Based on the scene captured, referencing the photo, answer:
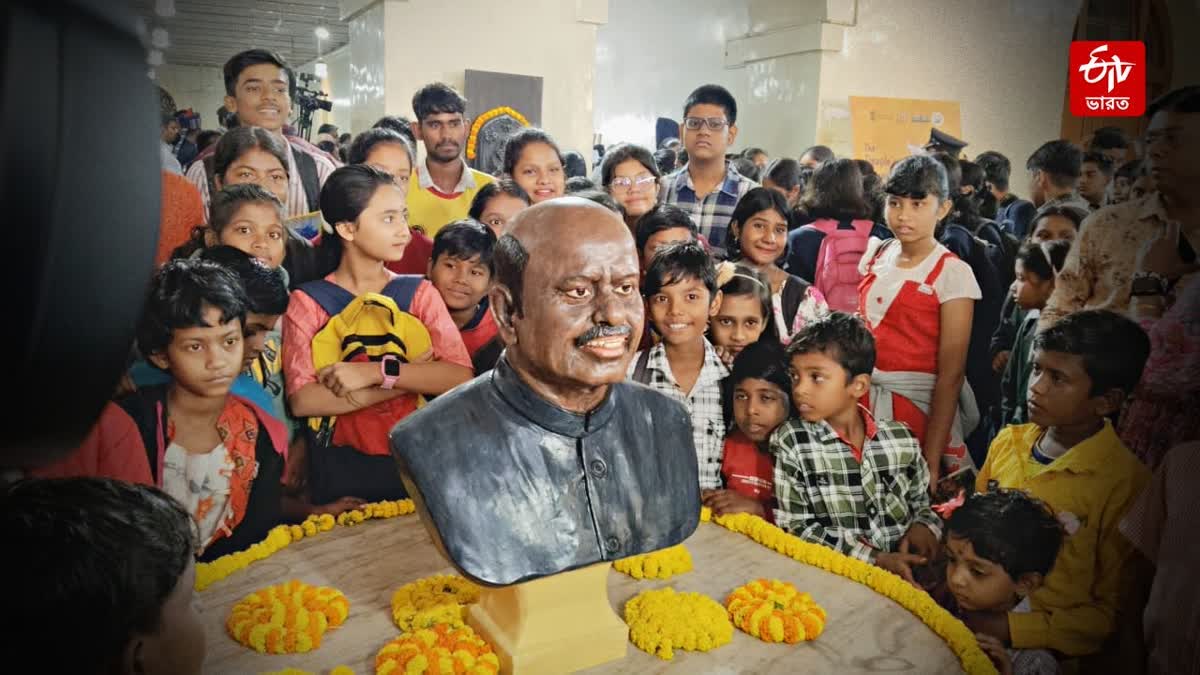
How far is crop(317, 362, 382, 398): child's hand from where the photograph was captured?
239 cm

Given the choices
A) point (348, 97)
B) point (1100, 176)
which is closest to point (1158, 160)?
point (1100, 176)

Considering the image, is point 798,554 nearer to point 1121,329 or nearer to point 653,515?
point 653,515

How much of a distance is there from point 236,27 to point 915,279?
2235mm

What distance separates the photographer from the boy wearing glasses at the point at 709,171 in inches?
129

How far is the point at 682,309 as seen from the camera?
238cm

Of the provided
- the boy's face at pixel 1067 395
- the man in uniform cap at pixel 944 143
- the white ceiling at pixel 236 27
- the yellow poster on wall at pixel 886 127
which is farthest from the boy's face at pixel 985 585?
the yellow poster on wall at pixel 886 127

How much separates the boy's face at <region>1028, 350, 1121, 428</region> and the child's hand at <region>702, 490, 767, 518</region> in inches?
34.6

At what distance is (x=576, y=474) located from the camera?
1.72 metres

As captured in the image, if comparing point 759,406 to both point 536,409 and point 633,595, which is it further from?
point 536,409

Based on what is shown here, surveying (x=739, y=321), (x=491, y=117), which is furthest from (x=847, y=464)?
(x=491, y=117)

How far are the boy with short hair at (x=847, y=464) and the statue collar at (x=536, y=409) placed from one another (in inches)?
36.3

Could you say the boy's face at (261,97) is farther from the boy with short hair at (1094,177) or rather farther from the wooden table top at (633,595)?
the boy with short hair at (1094,177)

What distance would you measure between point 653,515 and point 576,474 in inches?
8.0

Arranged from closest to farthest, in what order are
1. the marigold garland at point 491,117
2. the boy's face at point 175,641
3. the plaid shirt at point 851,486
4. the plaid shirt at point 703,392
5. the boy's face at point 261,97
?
the boy's face at point 175,641 → the plaid shirt at point 851,486 → the plaid shirt at point 703,392 → the boy's face at point 261,97 → the marigold garland at point 491,117
